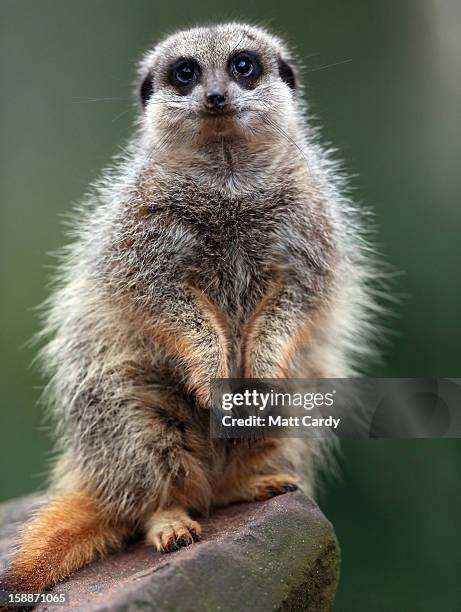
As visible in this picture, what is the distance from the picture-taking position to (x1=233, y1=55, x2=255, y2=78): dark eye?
2793 millimetres

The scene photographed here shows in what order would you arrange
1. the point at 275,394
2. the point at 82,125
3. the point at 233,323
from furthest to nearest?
the point at 82,125, the point at 233,323, the point at 275,394

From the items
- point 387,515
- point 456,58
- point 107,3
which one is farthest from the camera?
point 107,3

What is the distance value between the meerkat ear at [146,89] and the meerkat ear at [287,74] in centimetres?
51

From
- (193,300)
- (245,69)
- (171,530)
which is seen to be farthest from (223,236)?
(171,530)

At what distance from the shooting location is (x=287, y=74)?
3.06m

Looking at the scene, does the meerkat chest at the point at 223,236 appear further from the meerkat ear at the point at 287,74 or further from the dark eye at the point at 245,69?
the meerkat ear at the point at 287,74

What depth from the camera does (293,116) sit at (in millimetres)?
2975

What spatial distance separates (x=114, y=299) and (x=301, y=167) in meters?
0.85

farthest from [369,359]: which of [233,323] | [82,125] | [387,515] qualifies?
[82,125]

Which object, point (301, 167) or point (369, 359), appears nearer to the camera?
point (301, 167)

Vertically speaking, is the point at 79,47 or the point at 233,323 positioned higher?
the point at 79,47

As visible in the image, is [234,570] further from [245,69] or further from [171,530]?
[245,69]

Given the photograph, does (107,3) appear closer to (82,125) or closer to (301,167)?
(82,125)

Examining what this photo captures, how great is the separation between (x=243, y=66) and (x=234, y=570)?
175 centimetres
